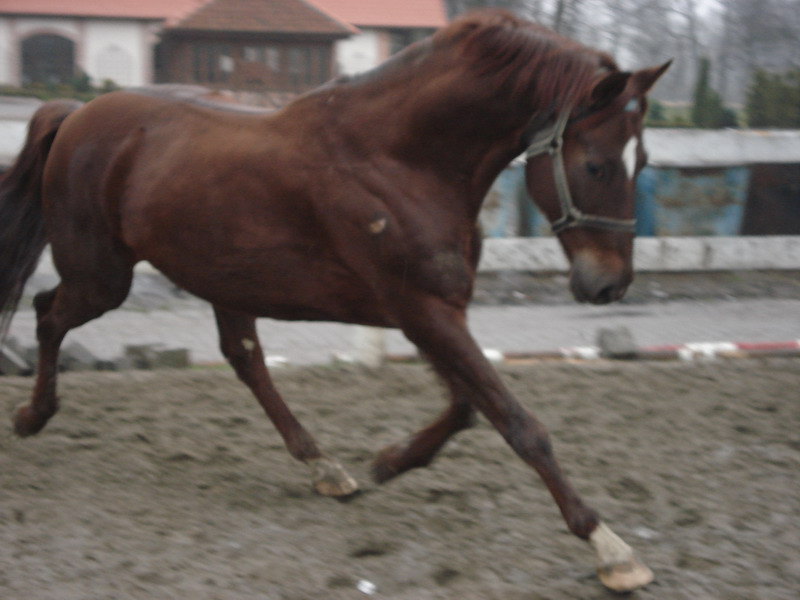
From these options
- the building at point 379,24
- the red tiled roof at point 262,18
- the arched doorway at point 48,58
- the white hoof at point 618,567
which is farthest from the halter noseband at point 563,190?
the building at point 379,24

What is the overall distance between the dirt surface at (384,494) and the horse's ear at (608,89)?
4.82 ft

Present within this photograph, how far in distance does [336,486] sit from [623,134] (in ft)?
5.72

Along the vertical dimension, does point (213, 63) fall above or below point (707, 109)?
below

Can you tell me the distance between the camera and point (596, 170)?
3.02m

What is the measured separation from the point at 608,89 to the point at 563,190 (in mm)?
337

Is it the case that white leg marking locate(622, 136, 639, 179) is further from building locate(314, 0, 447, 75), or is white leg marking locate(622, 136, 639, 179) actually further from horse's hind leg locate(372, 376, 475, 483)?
building locate(314, 0, 447, 75)

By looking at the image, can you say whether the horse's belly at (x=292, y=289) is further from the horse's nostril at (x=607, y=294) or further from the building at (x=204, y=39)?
the building at (x=204, y=39)

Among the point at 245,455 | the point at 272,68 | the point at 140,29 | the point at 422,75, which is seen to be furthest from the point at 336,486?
the point at 140,29

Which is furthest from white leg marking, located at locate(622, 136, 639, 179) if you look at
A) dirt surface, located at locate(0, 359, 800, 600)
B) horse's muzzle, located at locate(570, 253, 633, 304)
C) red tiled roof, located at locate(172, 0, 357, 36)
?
red tiled roof, located at locate(172, 0, 357, 36)

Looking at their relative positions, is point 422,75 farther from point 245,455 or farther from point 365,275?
point 245,455

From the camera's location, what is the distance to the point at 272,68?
2781 cm

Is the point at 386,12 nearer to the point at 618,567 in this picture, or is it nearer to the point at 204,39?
the point at 204,39

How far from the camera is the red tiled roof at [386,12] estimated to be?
30406 millimetres

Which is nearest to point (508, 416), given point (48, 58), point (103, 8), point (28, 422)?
point (28, 422)
